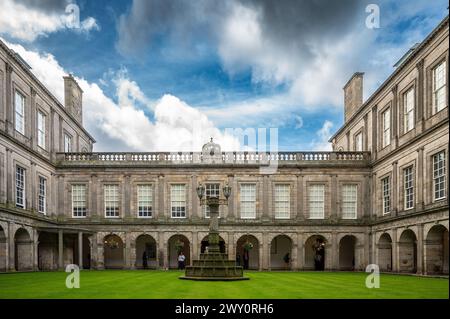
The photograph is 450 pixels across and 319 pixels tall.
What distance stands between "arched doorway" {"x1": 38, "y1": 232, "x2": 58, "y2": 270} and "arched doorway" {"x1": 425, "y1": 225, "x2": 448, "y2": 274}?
25.3 metres

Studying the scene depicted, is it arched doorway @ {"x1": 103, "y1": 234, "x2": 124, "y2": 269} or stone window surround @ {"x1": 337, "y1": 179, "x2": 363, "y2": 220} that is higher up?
stone window surround @ {"x1": 337, "y1": 179, "x2": 363, "y2": 220}

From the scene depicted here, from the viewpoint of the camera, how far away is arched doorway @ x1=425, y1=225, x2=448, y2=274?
28703 mm

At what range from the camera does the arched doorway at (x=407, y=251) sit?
3291 cm

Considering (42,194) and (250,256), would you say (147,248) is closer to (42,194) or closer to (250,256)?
(250,256)

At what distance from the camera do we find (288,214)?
4047 centimetres

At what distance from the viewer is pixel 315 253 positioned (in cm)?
4244

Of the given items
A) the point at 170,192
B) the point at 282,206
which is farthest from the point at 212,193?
the point at 282,206

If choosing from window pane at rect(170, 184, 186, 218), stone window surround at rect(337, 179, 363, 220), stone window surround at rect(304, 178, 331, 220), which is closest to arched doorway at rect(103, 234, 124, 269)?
window pane at rect(170, 184, 186, 218)

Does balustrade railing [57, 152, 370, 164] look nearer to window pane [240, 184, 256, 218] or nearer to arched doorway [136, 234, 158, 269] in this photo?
window pane [240, 184, 256, 218]

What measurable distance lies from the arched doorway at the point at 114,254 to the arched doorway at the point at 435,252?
23.4 m

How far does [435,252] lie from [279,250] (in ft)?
53.3

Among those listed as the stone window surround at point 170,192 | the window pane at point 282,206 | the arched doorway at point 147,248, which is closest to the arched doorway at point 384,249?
the window pane at point 282,206

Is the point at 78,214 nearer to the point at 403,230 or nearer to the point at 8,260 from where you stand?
the point at 8,260

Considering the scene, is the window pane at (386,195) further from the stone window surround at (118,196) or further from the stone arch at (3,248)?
the stone arch at (3,248)
